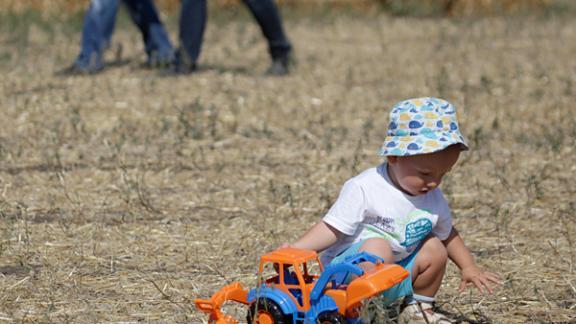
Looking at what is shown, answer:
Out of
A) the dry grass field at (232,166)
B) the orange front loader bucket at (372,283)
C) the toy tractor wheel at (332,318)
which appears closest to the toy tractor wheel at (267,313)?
the toy tractor wheel at (332,318)

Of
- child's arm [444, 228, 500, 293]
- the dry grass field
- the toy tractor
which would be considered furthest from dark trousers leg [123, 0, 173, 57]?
the toy tractor

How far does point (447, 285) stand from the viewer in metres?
4.09

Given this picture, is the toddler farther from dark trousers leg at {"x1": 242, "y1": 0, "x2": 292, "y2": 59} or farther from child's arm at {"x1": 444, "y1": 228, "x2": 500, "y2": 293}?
dark trousers leg at {"x1": 242, "y1": 0, "x2": 292, "y2": 59}

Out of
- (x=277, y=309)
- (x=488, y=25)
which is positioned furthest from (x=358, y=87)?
(x=277, y=309)

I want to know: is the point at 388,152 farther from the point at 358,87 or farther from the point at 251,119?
the point at 358,87

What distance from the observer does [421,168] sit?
11.1 ft

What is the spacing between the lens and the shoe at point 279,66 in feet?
29.6

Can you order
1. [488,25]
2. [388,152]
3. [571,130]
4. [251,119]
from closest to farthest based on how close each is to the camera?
1. [388,152]
2. [571,130]
3. [251,119]
4. [488,25]

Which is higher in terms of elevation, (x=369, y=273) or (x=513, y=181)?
(x=369, y=273)

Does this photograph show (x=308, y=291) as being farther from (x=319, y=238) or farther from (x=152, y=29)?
(x=152, y=29)

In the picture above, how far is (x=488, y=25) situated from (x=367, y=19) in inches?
62.3

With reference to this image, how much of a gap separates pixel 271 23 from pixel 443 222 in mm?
5283

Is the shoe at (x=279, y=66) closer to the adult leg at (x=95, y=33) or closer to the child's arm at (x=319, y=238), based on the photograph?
the adult leg at (x=95, y=33)

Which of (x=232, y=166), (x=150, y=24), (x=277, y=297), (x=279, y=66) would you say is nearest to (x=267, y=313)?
(x=277, y=297)
